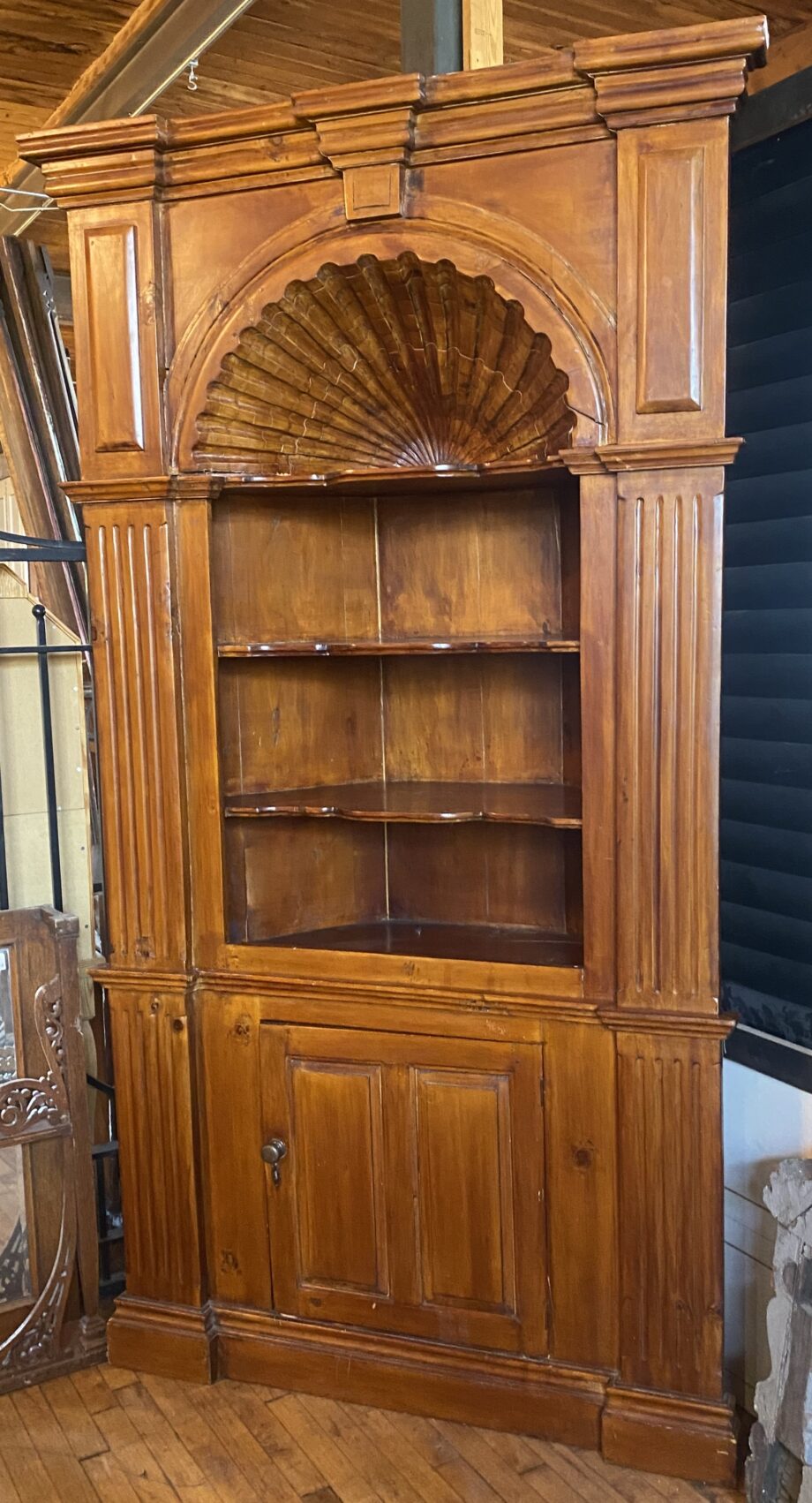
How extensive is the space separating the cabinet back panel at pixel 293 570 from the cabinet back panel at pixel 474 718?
0.18 m

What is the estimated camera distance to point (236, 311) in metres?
2.37

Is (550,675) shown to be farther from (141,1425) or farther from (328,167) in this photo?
(141,1425)

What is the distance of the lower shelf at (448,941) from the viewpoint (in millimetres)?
2455

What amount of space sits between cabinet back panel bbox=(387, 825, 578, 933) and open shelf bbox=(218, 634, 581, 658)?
46 cm

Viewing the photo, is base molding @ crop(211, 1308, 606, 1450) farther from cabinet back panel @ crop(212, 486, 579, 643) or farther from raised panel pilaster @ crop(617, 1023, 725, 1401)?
cabinet back panel @ crop(212, 486, 579, 643)

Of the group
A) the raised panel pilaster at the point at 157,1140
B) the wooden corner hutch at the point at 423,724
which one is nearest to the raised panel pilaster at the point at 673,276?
the wooden corner hutch at the point at 423,724

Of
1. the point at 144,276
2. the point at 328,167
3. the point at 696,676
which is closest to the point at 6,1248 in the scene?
the point at 696,676

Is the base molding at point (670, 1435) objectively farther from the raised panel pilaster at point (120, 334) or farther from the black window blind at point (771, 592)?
the raised panel pilaster at point (120, 334)

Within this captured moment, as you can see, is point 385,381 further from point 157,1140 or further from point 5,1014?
point 157,1140

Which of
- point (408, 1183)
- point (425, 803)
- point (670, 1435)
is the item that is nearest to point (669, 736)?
point (425, 803)

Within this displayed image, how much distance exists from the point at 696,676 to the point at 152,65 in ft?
6.58

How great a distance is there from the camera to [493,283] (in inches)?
86.8

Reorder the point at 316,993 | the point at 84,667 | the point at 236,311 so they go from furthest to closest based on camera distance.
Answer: the point at 84,667 → the point at 316,993 → the point at 236,311

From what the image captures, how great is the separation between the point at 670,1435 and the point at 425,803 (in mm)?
1306
